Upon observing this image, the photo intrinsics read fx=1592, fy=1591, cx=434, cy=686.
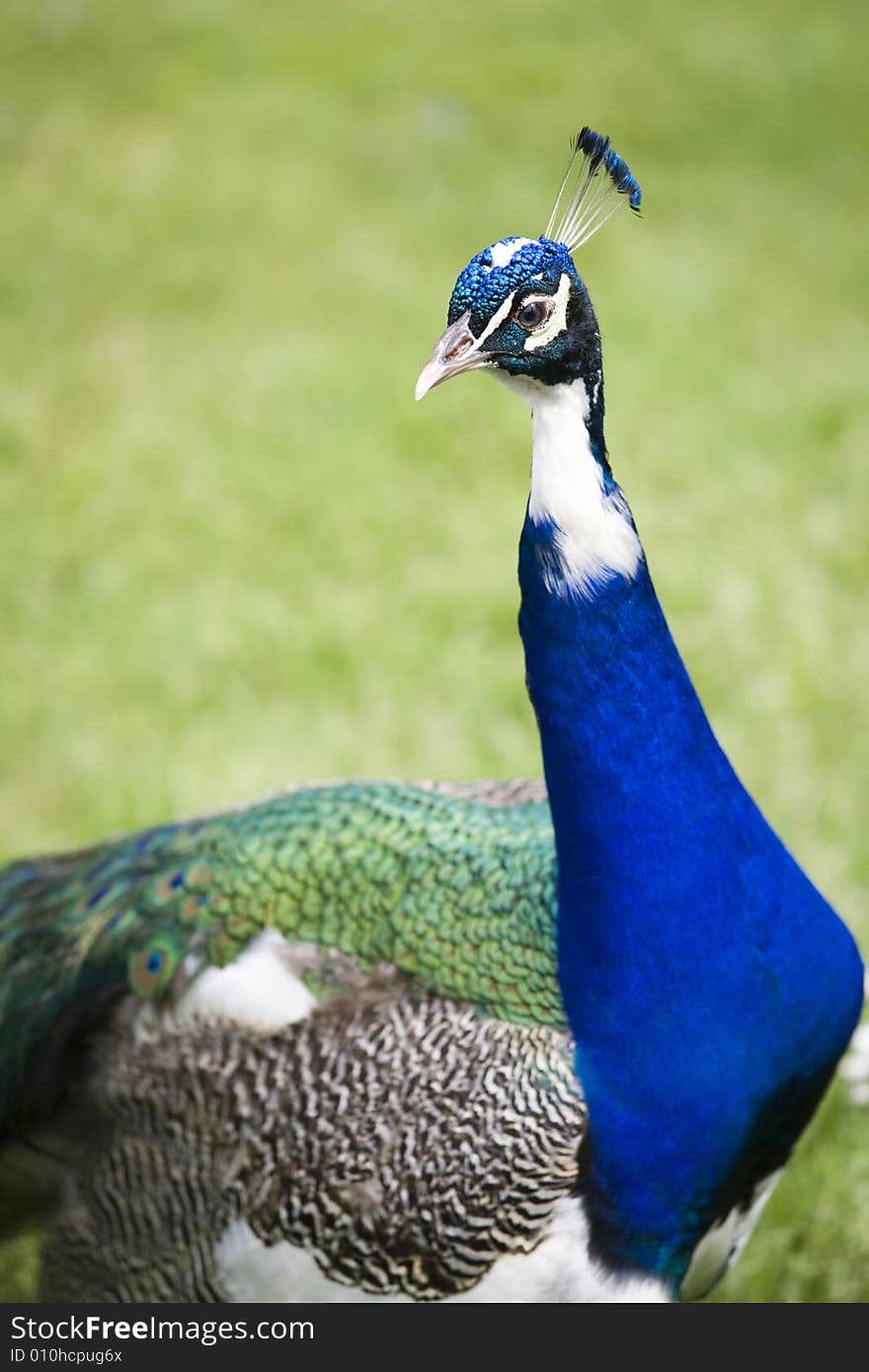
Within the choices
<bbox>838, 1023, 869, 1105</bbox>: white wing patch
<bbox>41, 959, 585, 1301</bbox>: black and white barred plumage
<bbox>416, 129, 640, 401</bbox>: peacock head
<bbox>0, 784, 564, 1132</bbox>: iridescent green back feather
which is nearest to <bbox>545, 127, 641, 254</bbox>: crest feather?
<bbox>416, 129, 640, 401</bbox>: peacock head

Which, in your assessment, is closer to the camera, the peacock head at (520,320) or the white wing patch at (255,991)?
the peacock head at (520,320)

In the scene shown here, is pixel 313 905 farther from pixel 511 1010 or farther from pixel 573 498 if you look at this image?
pixel 573 498

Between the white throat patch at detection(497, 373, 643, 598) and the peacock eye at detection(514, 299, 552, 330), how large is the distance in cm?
6

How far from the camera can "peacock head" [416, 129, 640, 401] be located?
55.6 inches

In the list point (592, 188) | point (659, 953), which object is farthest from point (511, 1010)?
point (592, 188)

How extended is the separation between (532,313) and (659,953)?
2.21 ft

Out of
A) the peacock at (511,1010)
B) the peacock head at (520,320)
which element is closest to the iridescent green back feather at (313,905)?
the peacock at (511,1010)

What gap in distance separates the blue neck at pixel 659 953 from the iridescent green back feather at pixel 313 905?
10 centimetres

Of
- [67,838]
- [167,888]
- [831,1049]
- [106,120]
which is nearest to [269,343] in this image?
[106,120]

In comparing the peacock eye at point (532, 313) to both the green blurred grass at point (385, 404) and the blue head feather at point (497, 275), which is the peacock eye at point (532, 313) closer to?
the blue head feather at point (497, 275)

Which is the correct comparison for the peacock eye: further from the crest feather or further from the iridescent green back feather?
the iridescent green back feather

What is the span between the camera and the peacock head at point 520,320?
1.41m

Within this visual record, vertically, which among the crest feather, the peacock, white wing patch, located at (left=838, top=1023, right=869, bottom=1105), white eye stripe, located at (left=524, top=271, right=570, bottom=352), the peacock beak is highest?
the crest feather

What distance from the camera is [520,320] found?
1427 mm
